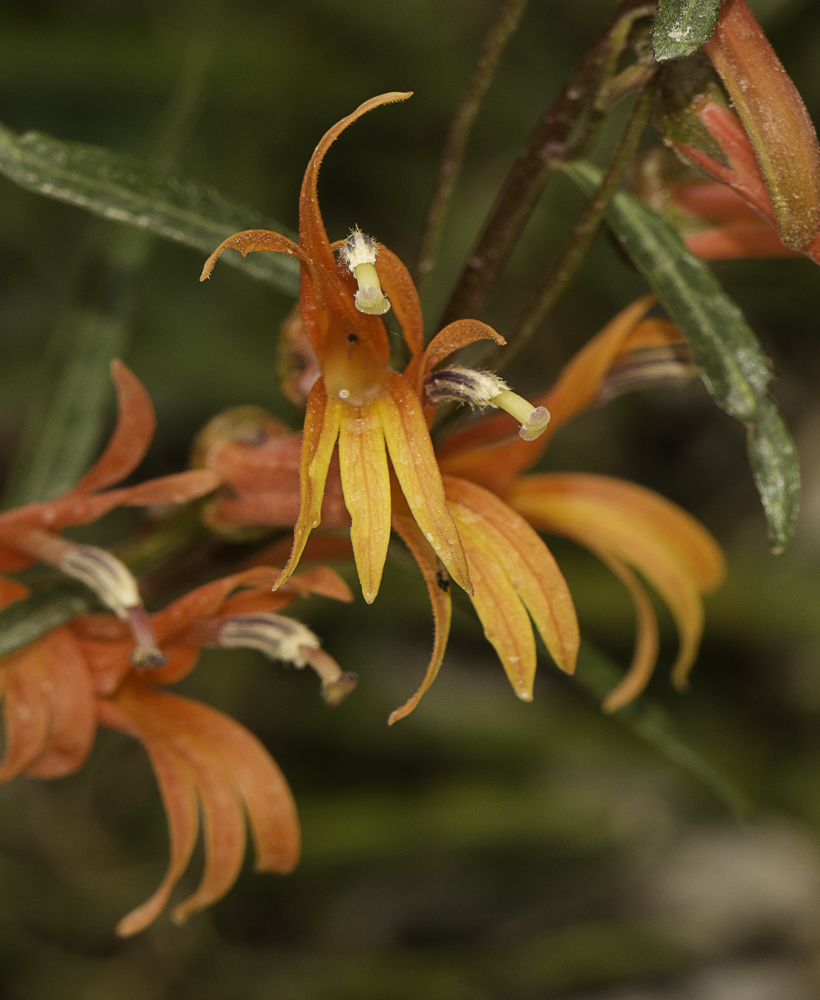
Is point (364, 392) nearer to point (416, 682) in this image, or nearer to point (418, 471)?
point (418, 471)

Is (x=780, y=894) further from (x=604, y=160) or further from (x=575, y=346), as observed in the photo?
(x=604, y=160)

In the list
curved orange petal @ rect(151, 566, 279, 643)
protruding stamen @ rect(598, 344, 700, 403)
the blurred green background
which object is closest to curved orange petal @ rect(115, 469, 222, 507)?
curved orange petal @ rect(151, 566, 279, 643)

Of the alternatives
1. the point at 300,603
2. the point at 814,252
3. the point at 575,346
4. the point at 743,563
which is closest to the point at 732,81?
the point at 814,252

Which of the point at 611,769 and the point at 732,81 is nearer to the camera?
the point at 732,81

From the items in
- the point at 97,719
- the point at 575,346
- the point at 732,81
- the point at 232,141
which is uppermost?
the point at 732,81

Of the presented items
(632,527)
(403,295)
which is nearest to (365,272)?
(403,295)

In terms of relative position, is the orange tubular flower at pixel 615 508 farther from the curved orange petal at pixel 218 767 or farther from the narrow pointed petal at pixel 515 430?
the curved orange petal at pixel 218 767

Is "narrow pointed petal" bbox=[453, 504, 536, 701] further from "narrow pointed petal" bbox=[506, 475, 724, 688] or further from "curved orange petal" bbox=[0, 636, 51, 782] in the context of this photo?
"curved orange petal" bbox=[0, 636, 51, 782]

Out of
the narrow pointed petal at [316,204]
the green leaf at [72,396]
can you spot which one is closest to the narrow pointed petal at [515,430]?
the narrow pointed petal at [316,204]
